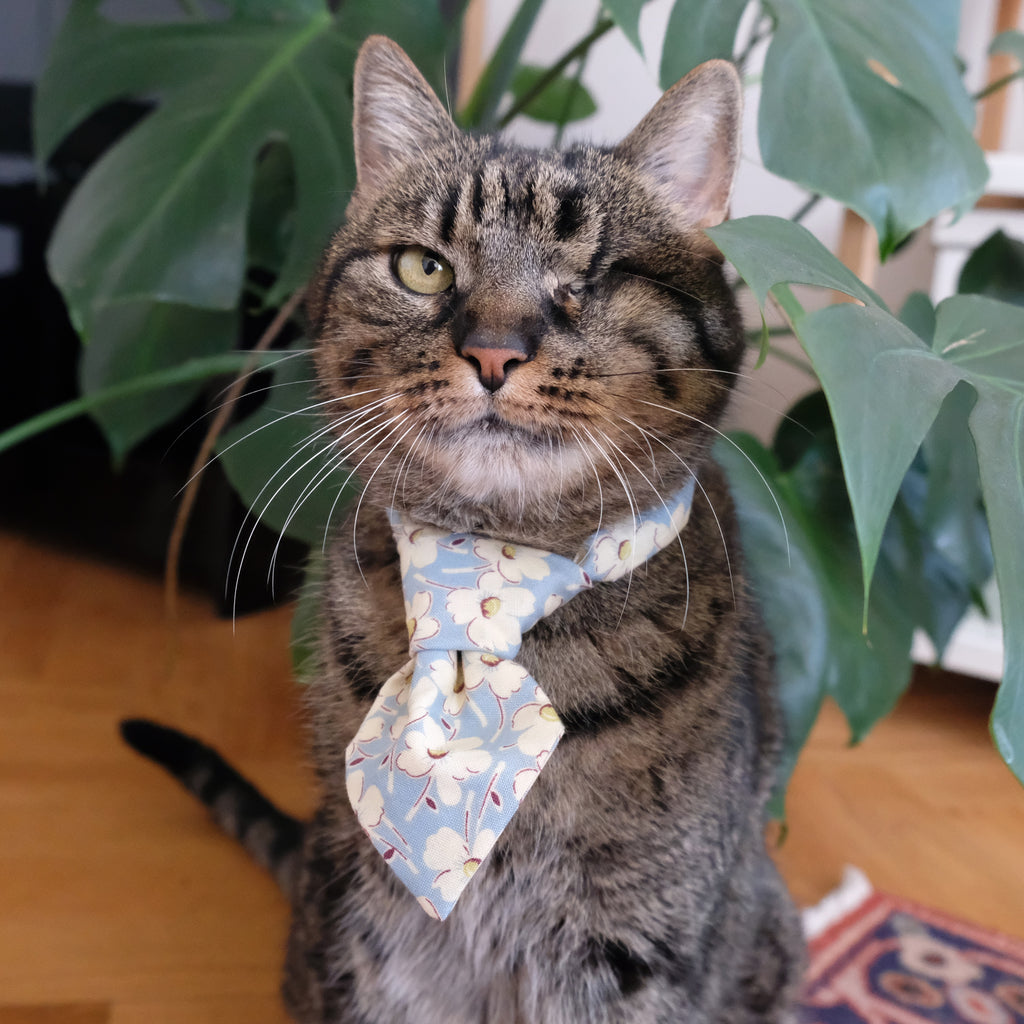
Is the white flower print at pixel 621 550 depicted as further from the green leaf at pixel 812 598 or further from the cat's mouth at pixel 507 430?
the green leaf at pixel 812 598

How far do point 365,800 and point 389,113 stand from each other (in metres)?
0.57

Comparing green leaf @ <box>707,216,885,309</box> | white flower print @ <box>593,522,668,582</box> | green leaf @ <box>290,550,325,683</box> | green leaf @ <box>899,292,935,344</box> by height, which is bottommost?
green leaf @ <box>290,550,325,683</box>

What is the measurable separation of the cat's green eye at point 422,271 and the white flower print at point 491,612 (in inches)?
9.2

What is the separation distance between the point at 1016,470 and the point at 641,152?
41 cm

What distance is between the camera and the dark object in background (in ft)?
5.51

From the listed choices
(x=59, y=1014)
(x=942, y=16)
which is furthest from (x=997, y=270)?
(x=59, y=1014)

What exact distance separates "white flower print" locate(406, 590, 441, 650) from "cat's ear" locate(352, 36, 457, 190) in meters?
0.39

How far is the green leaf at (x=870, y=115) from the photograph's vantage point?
65 centimetres

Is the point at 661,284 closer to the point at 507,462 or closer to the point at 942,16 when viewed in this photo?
the point at 507,462

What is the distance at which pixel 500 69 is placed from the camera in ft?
3.44

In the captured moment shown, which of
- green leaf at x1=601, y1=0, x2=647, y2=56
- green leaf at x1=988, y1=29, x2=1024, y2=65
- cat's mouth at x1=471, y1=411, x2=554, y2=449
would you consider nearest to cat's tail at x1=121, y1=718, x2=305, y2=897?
cat's mouth at x1=471, y1=411, x2=554, y2=449

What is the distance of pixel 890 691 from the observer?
95 cm

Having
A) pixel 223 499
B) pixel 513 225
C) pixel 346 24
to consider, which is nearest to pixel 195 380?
pixel 346 24

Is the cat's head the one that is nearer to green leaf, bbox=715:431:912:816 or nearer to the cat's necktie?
the cat's necktie
